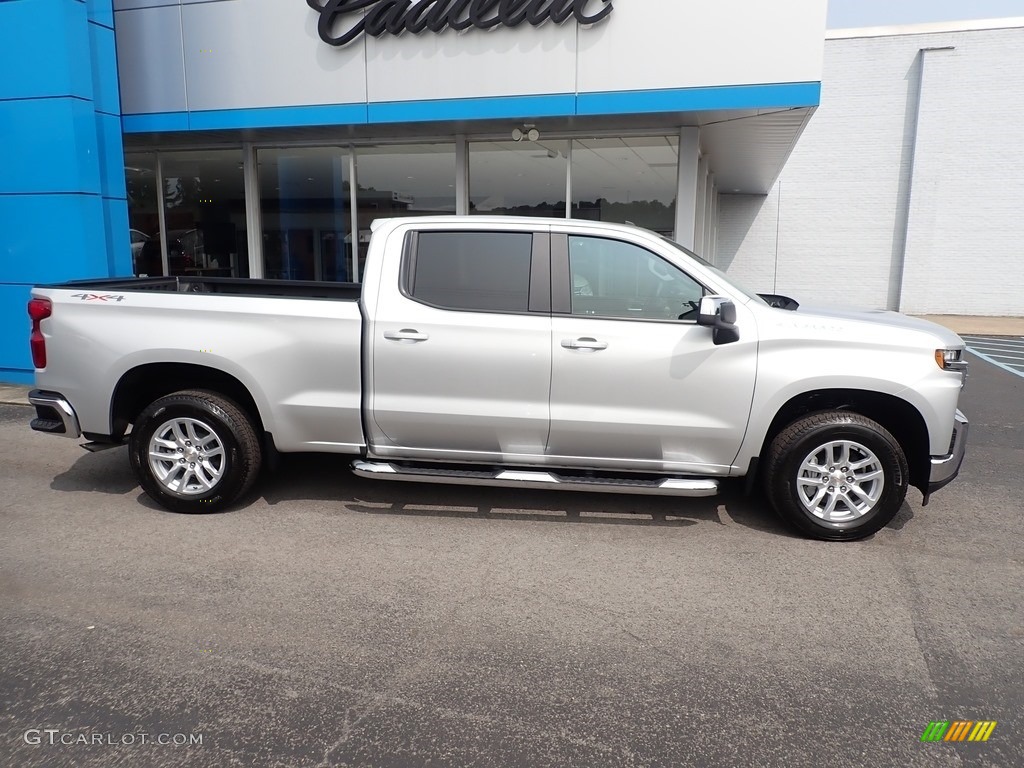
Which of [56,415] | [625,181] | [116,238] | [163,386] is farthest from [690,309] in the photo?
[116,238]

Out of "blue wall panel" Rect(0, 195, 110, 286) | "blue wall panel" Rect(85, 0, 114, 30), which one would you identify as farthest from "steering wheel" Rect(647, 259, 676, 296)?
"blue wall panel" Rect(85, 0, 114, 30)

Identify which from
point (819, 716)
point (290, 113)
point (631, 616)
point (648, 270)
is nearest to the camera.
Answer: point (819, 716)

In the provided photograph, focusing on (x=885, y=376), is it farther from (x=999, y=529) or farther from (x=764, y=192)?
(x=764, y=192)

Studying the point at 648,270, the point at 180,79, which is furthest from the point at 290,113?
the point at 648,270

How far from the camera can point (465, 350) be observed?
4.84 meters

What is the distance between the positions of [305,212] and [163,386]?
26.1 feet

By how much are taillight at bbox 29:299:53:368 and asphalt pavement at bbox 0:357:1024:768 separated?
1.06 meters

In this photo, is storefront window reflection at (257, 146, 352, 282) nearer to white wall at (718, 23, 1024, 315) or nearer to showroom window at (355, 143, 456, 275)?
showroom window at (355, 143, 456, 275)

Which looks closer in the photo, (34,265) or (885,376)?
(885,376)

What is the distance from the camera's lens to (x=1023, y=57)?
766 inches

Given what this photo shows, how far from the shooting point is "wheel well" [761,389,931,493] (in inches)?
186

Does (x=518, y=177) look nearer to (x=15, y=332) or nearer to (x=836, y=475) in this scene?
(x=15, y=332)

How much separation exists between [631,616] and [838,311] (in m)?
2.68

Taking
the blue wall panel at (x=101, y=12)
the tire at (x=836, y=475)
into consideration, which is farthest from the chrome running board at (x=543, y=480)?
the blue wall panel at (x=101, y=12)
